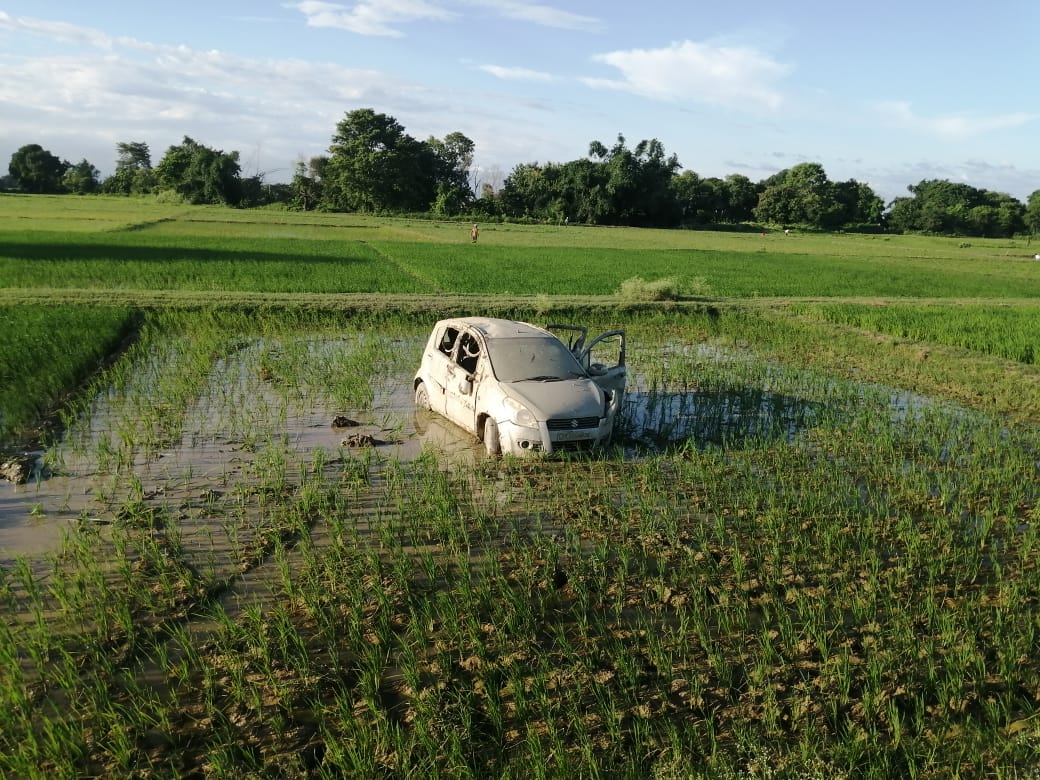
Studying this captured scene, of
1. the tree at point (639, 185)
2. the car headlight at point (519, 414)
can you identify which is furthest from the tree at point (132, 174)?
the car headlight at point (519, 414)

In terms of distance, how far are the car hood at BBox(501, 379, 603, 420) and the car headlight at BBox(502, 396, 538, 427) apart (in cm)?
5

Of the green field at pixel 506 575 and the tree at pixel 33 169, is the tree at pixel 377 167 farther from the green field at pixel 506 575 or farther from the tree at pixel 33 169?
the green field at pixel 506 575

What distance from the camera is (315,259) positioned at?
28.0 metres

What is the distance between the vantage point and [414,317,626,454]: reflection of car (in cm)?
842

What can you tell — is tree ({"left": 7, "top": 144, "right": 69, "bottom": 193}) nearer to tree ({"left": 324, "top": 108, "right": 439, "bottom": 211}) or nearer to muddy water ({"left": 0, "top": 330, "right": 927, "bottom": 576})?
tree ({"left": 324, "top": 108, "right": 439, "bottom": 211})

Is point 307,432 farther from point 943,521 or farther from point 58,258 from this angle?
point 58,258

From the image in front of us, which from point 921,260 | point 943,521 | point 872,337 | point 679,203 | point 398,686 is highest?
point 679,203

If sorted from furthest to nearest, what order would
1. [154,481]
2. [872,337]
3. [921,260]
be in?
[921,260] → [872,337] → [154,481]

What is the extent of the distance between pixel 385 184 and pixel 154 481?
224ft

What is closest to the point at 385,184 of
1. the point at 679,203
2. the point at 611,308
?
the point at 679,203

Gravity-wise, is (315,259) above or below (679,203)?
below

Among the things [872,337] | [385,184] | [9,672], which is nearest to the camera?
[9,672]

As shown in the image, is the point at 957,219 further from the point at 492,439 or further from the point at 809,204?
the point at 492,439

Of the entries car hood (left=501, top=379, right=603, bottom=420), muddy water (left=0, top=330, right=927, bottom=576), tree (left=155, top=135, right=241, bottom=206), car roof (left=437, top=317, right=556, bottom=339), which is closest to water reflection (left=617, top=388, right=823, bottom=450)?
muddy water (left=0, top=330, right=927, bottom=576)
